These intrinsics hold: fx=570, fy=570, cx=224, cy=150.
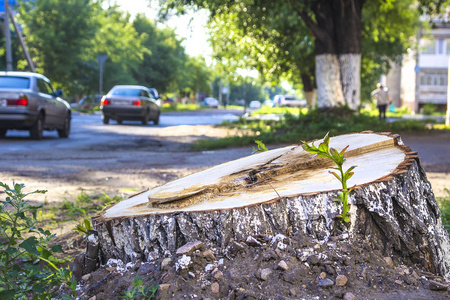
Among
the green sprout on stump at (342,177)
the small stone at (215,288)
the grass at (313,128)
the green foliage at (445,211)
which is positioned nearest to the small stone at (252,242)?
the small stone at (215,288)

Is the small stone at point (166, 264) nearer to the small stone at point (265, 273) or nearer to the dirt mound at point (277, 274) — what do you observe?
the dirt mound at point (277, 274)

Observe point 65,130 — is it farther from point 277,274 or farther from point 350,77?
point 277,274

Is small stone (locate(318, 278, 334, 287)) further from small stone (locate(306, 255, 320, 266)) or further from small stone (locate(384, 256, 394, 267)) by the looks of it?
small stone (locate(384, 256, 394, 267))

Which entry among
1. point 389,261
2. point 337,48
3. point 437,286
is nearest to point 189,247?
point 389,261

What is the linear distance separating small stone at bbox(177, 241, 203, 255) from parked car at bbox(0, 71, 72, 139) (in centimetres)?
1074

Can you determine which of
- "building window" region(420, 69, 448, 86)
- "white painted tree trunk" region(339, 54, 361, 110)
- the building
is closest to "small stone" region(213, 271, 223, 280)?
"white painted tree trunk" region(339, 54, 361, 110)

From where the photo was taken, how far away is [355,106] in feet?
46.5

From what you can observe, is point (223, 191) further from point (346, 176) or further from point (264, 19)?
point (264, 19)

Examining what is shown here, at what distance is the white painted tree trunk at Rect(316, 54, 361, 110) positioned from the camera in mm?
13781

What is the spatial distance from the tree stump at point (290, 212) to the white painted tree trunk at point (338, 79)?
11.3 m

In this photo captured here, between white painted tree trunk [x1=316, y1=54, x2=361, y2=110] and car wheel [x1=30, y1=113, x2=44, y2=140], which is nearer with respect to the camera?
car wheel [x1=30, y1=113, x2=44, y2=140]

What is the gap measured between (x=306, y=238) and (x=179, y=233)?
54cm

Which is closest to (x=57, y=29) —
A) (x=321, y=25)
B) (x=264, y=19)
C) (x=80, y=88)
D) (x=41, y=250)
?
(x=80, y=88)

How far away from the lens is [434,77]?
51.6 metres
